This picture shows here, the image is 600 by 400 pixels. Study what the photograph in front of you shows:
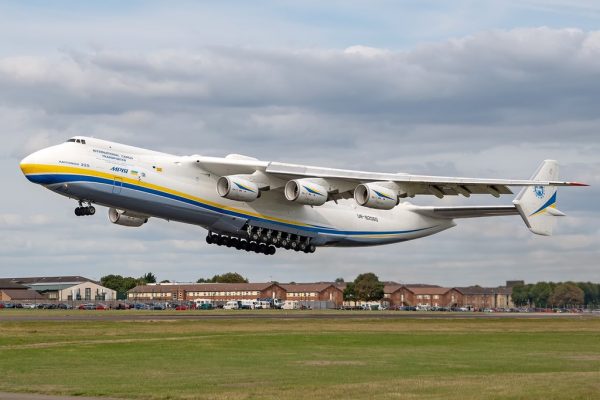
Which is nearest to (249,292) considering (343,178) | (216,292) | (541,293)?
(216,292)

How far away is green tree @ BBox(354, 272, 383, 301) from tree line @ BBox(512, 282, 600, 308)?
23837 mm

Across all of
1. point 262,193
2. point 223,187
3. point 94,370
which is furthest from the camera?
point 262,193

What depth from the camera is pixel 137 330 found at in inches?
1501

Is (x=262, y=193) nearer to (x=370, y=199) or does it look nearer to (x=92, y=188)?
(x=370, y=199)

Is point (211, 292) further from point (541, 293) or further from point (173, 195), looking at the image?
point (173, 195)

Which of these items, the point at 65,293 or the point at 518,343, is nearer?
the point at 518,343

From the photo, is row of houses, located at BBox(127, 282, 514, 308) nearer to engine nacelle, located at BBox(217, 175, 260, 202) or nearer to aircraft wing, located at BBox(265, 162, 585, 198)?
aircraft wing, located at BBox(265, 162, 585, 198)

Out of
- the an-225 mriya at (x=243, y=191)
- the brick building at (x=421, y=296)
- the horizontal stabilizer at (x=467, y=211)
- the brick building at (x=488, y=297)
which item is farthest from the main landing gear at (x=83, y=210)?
the brick building at (x=488, y=297)

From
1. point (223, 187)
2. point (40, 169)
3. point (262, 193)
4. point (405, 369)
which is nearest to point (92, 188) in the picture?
point (40, 169)

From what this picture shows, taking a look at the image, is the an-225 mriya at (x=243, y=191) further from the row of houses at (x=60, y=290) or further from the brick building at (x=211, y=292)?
the row of houses at (x=60, y=290)

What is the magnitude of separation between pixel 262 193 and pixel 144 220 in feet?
23.6

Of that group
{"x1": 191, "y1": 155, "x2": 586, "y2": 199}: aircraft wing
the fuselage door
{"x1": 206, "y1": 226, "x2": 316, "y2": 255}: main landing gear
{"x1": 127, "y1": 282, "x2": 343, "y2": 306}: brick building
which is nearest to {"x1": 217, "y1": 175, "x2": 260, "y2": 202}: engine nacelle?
{"x1": 191, "y1": 155, "x2": 586, "y2": 199}: aircraft wing

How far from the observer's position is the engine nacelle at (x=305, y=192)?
1465 inches

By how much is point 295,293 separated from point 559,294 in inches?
1317
